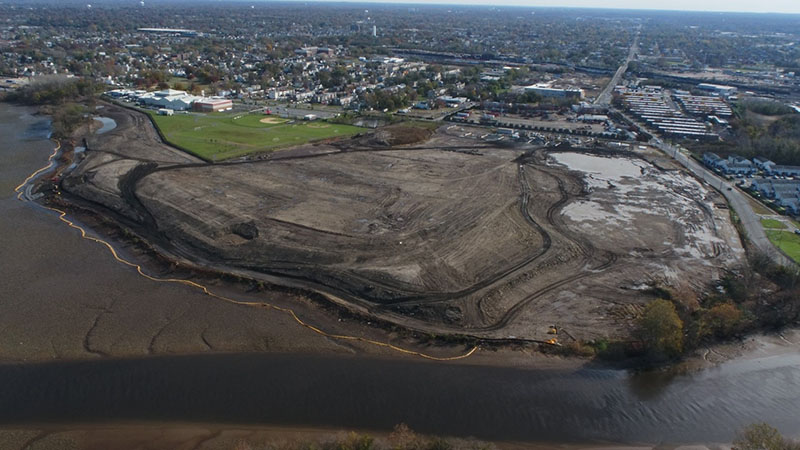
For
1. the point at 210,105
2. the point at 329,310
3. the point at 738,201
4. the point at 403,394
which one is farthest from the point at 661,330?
the point at 210,105

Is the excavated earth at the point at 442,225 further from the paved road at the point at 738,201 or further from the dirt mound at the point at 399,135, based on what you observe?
the dirt mound at the point at 399,135

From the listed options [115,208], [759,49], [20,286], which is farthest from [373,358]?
[759,49]

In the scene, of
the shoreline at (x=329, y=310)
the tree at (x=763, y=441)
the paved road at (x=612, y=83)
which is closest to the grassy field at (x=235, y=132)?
the shoreline at (x=329, y=310)

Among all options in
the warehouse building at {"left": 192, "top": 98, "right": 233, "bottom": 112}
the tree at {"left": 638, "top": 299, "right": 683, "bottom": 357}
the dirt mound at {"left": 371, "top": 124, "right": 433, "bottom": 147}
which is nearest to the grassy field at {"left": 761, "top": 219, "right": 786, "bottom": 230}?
the tree at {"left": 638, "top": 299, "right": 683, "bottom": 357}

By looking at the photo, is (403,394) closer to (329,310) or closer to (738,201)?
(329,310)

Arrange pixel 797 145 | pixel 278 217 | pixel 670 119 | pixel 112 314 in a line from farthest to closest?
pixel 670 119 < pixel 797 145 < pixel 278 217 < pixel 112 314

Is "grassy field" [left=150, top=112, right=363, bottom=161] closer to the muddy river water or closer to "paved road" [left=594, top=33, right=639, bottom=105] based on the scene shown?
the muddy river water

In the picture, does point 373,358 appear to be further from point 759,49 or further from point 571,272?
point 759,49
